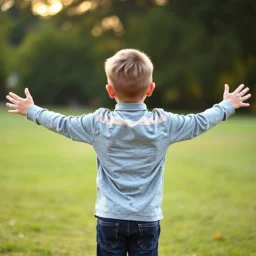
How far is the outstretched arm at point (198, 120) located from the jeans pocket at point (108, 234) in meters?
0.58

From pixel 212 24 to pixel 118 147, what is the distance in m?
38.4

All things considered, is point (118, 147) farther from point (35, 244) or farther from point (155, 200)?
point (35, 244)

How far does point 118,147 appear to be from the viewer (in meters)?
2.77

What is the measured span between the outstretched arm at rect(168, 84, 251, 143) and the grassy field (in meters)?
1.88

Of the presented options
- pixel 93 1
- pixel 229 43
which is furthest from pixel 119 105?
pixel 93 1

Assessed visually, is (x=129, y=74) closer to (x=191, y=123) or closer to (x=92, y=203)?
(x=191, y=123)

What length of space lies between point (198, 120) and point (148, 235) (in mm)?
713

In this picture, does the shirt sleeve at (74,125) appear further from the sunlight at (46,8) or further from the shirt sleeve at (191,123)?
the sunlight at (46,8)

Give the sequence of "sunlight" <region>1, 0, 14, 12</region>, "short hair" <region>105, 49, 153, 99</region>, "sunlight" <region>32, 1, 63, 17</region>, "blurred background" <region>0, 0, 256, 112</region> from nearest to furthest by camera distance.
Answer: "short hair" <region>105, 49, 153, 99</region>
"blurred background" <region>0, 0, 256, 112</region>
"sunlight" <region>32, 1, 63, 17</region>
"sunlight" <region>1, 0, 14, 12</region>

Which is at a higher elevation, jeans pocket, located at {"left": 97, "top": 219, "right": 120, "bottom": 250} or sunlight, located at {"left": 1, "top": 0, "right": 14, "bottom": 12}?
sunlight, located at {"left": 1, "top": 0, "right": 14, "bottom": 12}

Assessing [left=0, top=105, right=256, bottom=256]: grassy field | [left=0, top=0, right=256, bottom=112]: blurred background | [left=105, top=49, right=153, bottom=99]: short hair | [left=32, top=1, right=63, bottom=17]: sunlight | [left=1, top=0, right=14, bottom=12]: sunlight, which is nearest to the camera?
[left=105, top=49, right=153, bottom=99]: short hair

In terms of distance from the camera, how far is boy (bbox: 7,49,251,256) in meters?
2.74

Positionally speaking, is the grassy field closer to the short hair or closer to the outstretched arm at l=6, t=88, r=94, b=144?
the outstretched arm at l=6, t=88, r=94, b=144

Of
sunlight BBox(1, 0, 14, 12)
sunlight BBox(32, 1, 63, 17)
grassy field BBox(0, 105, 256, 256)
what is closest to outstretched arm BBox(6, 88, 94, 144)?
grassy field BBox(0, 105, 256, 256)
